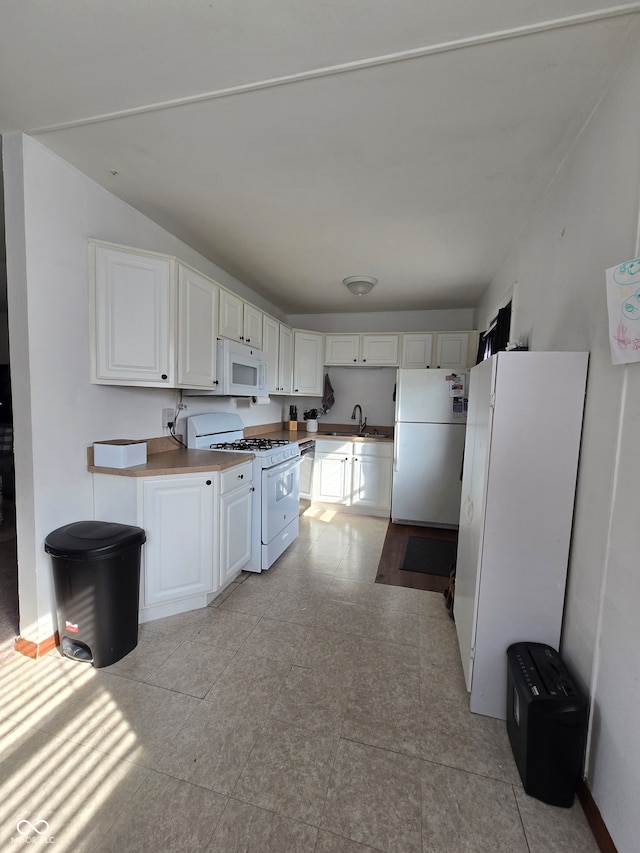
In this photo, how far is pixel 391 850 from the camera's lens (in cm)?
104

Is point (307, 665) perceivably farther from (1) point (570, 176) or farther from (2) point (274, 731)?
(1) point (570, 176)

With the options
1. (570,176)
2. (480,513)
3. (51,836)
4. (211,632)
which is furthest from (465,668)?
(570,176)

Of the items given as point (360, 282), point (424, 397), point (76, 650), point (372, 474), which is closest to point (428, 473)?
point (372, 474)

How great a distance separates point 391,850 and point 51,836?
3.41ft

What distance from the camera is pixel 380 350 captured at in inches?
166

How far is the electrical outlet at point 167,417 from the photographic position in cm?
258

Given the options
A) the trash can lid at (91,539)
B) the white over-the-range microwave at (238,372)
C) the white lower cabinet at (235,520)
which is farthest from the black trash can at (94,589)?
the white over-the-range microwave at (238,372)

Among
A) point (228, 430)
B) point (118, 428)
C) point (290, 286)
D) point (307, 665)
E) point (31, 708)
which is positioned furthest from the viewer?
point (290, 286)

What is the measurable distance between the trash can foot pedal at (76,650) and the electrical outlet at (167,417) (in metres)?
1.38

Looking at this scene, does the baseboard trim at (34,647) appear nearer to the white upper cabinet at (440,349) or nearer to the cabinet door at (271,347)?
the cabinet door at (271,347)

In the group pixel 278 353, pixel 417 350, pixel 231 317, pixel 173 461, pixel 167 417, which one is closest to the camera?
pixel 173 461

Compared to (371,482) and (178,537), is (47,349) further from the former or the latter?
(371,482)

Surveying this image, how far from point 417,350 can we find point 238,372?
2251mm

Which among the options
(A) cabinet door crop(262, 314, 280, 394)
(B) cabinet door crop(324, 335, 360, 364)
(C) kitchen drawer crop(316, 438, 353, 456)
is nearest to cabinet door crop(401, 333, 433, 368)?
(B) cabinet door crop(324, 335, 360, 364)
